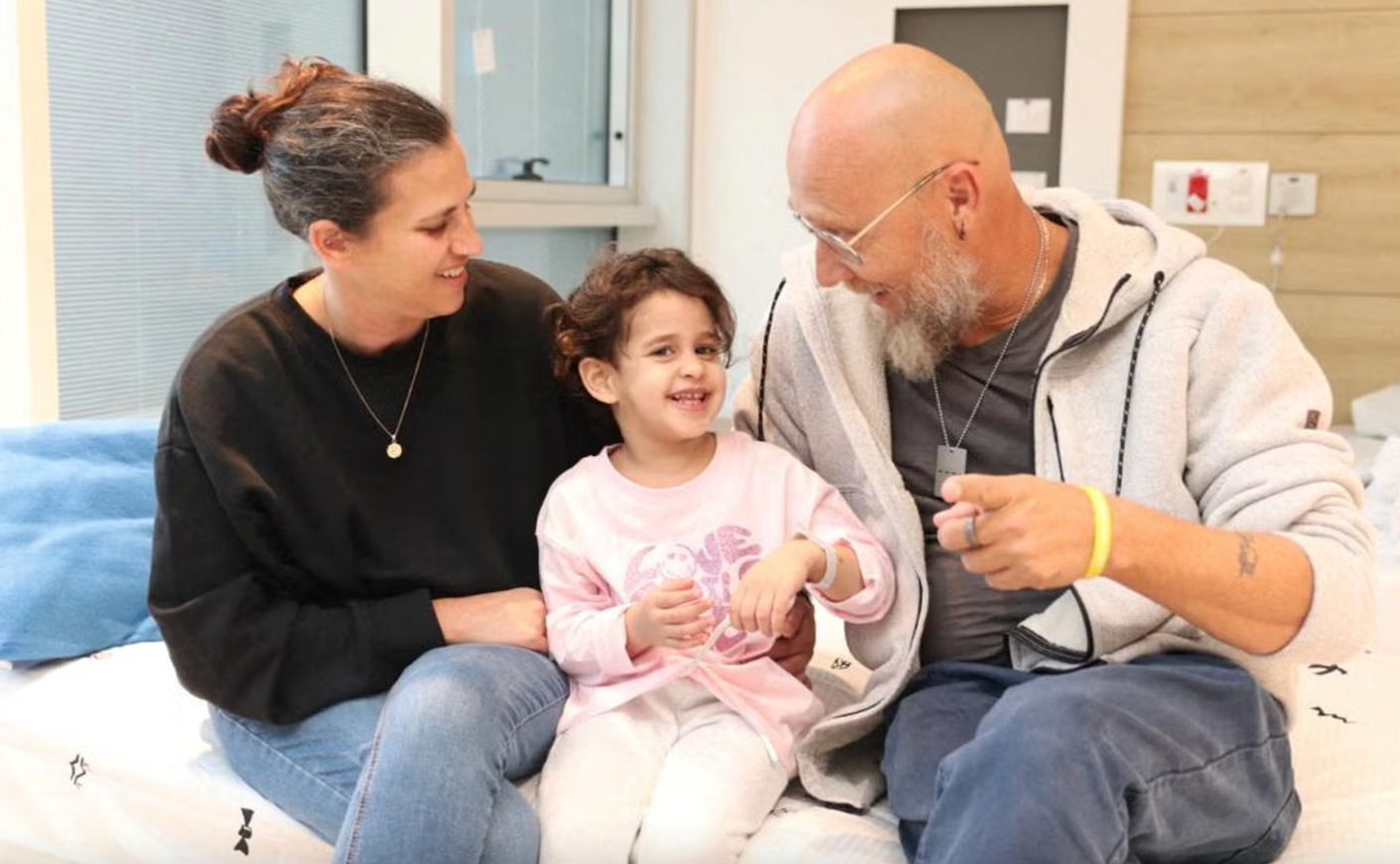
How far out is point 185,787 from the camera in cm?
170

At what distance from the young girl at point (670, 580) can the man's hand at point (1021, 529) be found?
26 cm

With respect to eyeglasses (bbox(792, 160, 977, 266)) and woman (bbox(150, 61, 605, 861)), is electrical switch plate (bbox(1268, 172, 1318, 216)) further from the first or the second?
woman (bbox(150, 61, 605, 861))

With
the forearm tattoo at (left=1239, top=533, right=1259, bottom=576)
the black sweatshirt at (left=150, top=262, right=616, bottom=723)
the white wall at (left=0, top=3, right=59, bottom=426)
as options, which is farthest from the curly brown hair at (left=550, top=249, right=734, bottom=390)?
the white wall at (left=0, top=3, right=59, bottom=426)

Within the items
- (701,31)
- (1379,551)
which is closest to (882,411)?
(1379,551)

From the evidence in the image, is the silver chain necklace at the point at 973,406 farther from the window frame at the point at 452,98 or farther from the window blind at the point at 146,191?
the window blind at the point at 146,191

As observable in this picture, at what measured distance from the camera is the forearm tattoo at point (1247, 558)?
1.37 metres

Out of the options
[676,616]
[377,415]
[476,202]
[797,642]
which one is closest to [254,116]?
[377,415]

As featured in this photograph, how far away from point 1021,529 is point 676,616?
15.2 inches

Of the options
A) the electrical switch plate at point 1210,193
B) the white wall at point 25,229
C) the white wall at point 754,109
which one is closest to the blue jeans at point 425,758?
the white wall at point 25,229

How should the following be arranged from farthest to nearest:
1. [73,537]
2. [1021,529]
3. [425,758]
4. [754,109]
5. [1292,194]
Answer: [754,109] → [1292,194] → [73,537] → [425,758] → [1021,529]

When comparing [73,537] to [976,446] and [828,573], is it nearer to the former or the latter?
[828,573]

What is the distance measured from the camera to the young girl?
152cm

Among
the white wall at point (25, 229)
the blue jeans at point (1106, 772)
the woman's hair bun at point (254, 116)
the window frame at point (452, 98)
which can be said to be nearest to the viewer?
the blue jeans at point (1106, 772)

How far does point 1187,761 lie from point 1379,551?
1.35 metres
